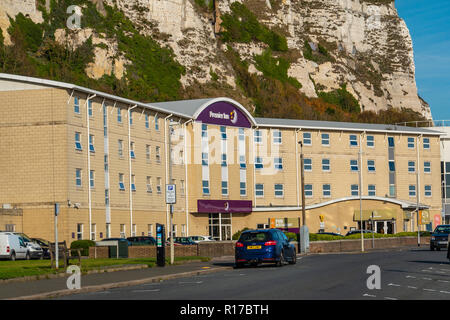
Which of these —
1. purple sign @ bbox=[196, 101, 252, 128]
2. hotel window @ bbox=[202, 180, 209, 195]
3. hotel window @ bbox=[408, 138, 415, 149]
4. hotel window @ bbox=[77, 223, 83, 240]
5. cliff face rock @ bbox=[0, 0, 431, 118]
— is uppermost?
cliff face rock @ bbox=[0, 0, 431, 118]

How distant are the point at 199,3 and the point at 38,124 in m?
80.0

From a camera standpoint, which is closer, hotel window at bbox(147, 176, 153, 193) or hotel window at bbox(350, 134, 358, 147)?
hotel window at bbox(147, 176, 153, 193)

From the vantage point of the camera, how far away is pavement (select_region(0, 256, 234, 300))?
74.7ft

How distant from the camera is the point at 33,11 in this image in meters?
101

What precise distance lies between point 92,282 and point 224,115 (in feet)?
177

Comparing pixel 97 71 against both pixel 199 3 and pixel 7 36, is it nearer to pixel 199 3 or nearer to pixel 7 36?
pixel 7 36

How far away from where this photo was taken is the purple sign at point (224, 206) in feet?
253

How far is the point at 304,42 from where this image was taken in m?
154

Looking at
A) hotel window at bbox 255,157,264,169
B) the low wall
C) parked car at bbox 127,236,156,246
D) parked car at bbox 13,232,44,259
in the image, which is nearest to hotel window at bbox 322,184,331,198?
hotel window at bbox 255,157,264,169

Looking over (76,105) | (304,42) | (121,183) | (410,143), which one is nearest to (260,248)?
(76,105)

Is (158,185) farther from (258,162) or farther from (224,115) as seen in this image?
(258,162)

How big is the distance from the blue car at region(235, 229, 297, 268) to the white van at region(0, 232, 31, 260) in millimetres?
15805

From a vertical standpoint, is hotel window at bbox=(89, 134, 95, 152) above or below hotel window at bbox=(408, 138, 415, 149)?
below

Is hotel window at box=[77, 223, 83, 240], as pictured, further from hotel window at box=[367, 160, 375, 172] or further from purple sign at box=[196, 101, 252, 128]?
hotel window at box=[367, 160, 375, 172]
